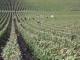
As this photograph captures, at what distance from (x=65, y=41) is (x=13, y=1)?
109 metres

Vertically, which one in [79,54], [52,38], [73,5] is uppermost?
[79,54]

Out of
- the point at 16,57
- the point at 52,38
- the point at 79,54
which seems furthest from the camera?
the point at 52,38

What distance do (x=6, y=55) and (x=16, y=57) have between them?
5.70ft

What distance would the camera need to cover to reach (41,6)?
391 ft

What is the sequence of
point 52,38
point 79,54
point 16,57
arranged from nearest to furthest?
point 79,54
point 16,57
point 52,38

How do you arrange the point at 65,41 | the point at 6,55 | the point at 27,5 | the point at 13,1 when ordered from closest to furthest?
the point at 6,55 → the point at 65,41 → the point at 27,5 → the point at 13,1

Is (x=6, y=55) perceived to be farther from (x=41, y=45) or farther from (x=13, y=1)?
(x=13, y=1)

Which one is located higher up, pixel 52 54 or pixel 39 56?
pixel 52 54

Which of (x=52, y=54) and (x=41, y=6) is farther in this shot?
(x=41, y=6)

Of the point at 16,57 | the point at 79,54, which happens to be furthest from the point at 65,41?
the point at 79,54

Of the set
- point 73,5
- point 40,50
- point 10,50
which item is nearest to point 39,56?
point 40,50

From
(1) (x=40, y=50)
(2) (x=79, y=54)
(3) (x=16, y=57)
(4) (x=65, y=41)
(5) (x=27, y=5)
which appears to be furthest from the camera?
(5) (x=27, y=5)

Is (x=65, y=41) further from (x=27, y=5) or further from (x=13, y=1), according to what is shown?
(x=13, y=1)

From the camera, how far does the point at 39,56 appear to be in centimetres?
1730
